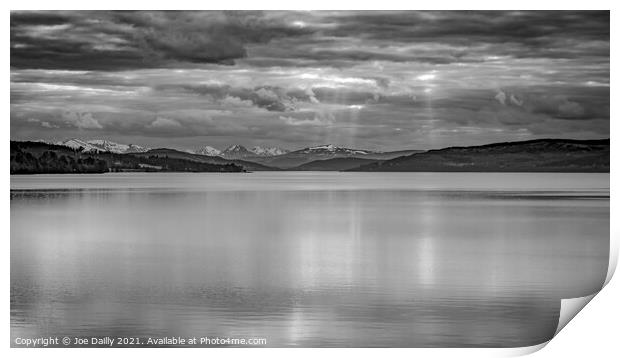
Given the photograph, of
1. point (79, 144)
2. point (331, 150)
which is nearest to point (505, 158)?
point (331, 150)

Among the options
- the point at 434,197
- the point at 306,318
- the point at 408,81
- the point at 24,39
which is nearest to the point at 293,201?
the point at 434,197

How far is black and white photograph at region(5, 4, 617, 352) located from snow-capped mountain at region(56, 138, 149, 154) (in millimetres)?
62

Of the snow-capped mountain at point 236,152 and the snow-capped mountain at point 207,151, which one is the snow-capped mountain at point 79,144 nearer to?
the snow-capped mountain at point 207,151

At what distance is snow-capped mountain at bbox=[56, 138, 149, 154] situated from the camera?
53.0ft

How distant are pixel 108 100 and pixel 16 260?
4.39 m

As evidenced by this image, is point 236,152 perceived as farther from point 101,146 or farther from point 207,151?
point 101,146

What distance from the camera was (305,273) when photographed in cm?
1242

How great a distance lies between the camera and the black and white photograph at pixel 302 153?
10.6 m

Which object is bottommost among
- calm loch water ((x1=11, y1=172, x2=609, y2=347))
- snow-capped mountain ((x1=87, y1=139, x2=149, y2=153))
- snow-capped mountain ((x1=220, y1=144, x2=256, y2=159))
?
calm loch water ((x1=11, y1=172, x2=609, y2=347))

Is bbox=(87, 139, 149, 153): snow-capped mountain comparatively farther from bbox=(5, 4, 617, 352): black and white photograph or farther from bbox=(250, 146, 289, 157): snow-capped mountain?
bbox=(250, 146, 289, 157): snow-capped mountain

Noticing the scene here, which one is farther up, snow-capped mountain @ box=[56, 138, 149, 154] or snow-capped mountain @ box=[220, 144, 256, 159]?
snow-capped mountain @ box=[56, 138, 149, 154]

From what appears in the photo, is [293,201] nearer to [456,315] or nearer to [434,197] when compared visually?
[434,197]

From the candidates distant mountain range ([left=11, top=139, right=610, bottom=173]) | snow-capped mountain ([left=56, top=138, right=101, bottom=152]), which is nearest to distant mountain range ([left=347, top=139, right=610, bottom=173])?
distant mountain range ([left=11, top=139, right=610, bottom=173])

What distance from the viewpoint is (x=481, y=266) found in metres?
13.3
